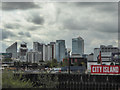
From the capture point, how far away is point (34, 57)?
117 metres

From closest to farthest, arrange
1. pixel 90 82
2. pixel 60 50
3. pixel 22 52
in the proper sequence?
pixel 90 82
pixel 60 50
pixel 22 52

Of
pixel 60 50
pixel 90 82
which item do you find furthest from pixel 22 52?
pixel 90 82

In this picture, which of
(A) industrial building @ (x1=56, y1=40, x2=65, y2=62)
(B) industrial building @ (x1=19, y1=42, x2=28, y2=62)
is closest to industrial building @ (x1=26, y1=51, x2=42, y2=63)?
(B) industrial building @ (x1=19, y1=42, x2=28, y2=62)

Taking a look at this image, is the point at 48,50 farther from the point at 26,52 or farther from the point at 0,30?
the point at 0,30

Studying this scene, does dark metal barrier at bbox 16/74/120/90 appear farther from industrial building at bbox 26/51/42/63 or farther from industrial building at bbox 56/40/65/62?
industrial building at bbox 26/51/42/63

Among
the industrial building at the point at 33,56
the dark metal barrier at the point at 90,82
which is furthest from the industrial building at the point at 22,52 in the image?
the dark metal barrier at the point at 90,82

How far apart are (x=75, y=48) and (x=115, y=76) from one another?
75.6 m

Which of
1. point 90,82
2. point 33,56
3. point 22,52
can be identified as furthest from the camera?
point 33,56

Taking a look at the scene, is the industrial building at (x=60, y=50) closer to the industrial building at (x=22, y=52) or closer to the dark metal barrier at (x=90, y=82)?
the industrial building at (x=22, y=52)

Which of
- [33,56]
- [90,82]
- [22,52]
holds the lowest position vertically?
[33,56]

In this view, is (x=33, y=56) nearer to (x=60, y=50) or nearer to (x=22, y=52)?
(x=22, y=52)

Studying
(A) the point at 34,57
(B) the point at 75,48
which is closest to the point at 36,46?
(A) the point at 34,57

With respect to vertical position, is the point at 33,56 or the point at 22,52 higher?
the point at 22,52

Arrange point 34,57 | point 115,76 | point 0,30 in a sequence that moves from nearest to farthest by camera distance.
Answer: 1. point 0,30
2. point 115,76
3. point 34,57
